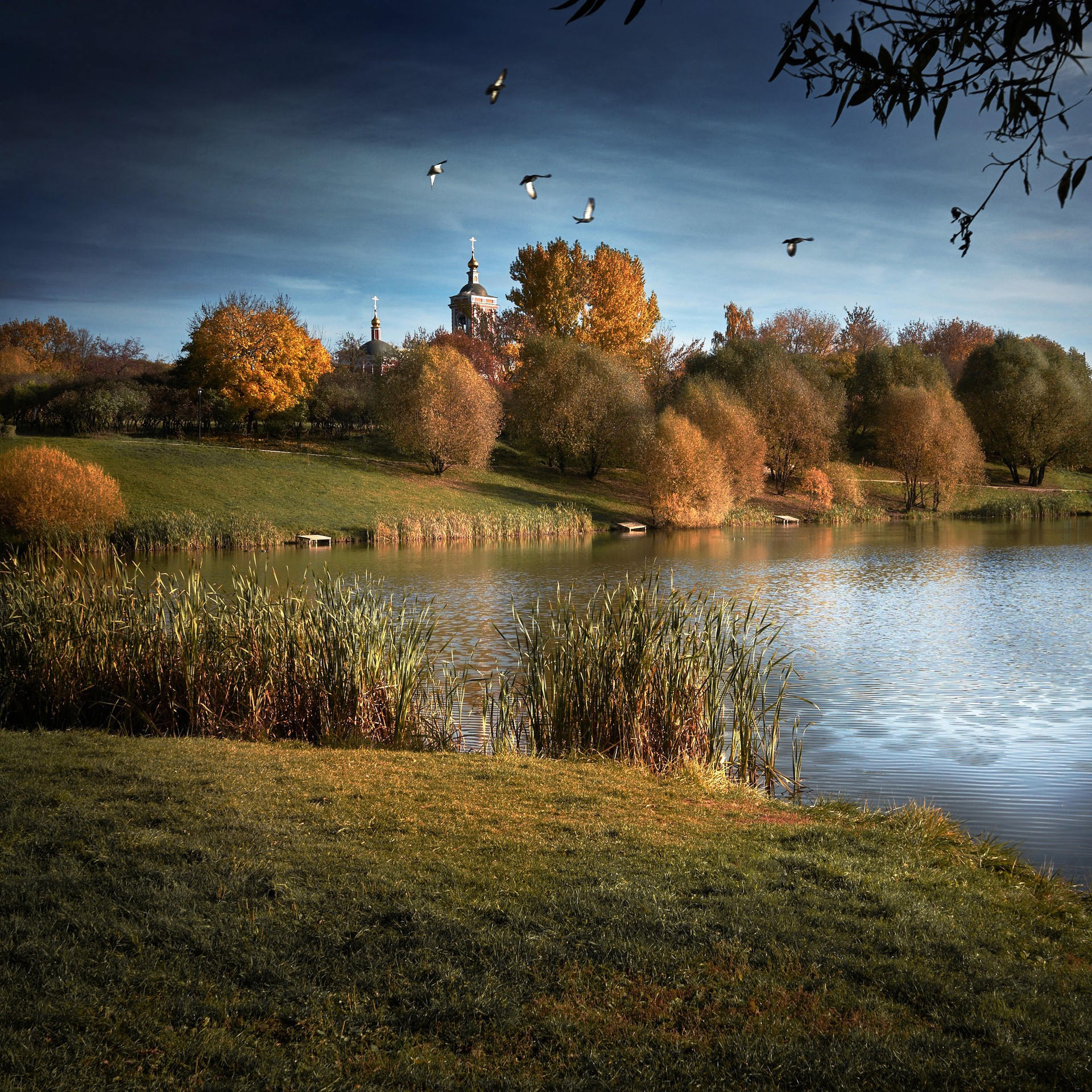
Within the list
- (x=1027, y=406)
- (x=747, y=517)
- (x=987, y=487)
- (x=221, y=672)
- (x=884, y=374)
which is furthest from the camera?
(x=884, y=374)

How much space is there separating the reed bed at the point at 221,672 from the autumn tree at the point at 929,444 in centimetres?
4428

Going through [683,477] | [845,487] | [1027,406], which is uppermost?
[1027,406]

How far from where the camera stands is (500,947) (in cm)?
393

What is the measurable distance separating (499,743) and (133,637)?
12.1 ft

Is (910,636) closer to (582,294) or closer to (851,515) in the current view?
(851,515)

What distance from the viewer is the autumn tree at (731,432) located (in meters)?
45.3

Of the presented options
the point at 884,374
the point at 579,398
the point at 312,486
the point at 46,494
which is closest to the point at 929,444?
the point at 884,374

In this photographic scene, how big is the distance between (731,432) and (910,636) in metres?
30.3

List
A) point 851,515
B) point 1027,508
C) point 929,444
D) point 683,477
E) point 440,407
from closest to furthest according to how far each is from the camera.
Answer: point 683,477, point 440,407, point 929,444, point 851,515, point 1027,508

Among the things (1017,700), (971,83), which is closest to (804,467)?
(1017,700)

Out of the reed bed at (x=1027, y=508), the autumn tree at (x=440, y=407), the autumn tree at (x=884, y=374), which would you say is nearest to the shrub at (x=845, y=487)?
the reed bed at (x=1027, y=508)


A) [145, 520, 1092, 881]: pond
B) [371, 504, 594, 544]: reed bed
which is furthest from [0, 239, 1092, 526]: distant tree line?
[145, 520, 1092, 881]: pond

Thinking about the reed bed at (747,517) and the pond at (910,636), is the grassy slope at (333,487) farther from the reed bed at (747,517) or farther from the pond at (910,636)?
the pond at (910,636)

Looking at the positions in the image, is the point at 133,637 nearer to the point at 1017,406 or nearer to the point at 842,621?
the point at 842,621
